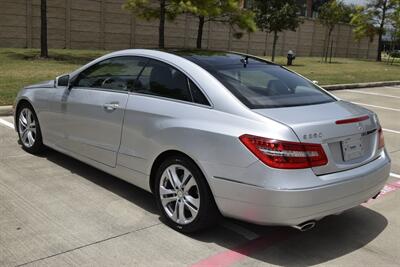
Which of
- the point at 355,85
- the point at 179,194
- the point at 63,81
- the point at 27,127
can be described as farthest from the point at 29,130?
the point at 355,85

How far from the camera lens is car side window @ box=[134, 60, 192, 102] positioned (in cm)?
431

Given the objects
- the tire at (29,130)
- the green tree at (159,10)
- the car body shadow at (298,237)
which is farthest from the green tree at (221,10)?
the car body shadow at (298,237)

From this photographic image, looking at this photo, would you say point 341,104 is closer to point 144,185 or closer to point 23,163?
point 144,185

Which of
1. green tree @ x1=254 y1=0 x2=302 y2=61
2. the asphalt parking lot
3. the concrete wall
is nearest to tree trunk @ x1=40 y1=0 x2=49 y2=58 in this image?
the concrete wall

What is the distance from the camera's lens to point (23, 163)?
583cm

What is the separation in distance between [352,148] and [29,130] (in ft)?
13.3

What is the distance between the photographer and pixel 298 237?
13.9 feet

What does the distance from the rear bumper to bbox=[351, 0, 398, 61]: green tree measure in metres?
43.6

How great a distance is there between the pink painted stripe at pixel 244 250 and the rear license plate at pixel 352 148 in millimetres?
879

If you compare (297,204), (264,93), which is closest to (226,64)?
(264,93)

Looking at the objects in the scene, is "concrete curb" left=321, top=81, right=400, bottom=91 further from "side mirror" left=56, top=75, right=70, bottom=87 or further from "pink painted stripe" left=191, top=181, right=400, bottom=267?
"pink painted stripe" left=191, top=181, right=400, bottom=267

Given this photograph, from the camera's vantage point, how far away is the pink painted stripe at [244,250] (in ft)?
12.1

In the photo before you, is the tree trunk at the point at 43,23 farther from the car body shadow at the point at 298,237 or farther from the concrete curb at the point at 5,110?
the car body shadow at the point at 298,237

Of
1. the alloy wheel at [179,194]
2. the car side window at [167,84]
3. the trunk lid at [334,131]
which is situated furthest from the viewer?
the car side window at [167,84]
